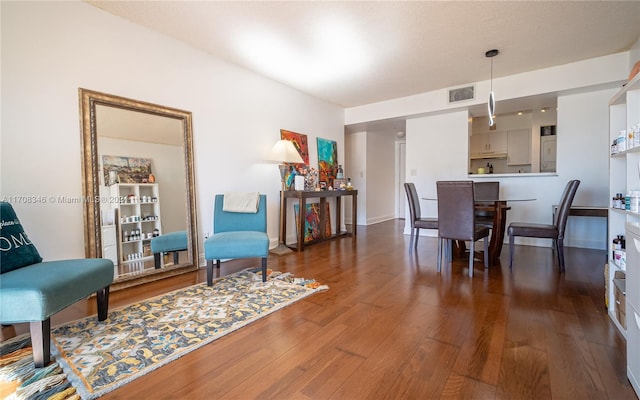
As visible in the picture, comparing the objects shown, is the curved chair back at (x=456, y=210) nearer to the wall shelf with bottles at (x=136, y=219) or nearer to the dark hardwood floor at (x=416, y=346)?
the dark hardwood floor at (x=416, y=346)

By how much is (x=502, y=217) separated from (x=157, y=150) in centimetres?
393

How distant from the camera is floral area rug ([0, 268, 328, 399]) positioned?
4.22 feet

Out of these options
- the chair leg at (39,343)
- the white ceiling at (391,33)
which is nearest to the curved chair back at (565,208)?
the white ceiling at (391,33)

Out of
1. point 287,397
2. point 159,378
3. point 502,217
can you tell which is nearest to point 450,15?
point 502,217

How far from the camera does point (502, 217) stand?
3369 millimetres

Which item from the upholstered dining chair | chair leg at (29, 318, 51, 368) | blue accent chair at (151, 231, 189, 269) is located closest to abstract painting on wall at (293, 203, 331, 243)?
the upholstered dining chair

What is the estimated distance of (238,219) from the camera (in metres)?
3.14

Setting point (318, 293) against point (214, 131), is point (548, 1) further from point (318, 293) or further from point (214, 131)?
point (214, 131)

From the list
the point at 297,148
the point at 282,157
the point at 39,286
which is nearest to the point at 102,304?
the point at 39,286

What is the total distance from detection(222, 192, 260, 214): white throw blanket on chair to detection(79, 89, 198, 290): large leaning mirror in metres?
0.41

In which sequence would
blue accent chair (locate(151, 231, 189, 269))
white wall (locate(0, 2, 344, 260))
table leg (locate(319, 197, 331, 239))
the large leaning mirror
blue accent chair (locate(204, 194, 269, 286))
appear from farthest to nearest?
table leg (locate(319, 197, 331, 239)) → blue accent chair (locate(151, 231, 189, 269)) → blue accent chair (locate(204, 194, 269, 286)) → the large leaning mirror → white wall (locate(0, 2, 344, 260))

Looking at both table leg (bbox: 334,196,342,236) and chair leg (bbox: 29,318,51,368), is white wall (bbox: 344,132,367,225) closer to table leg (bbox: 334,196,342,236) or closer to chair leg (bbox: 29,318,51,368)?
table leg (bbox: 334,196,342,236)

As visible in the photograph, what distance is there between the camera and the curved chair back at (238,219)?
122 inches

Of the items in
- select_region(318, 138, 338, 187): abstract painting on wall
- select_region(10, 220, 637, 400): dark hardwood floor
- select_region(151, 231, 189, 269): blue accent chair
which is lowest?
select_region(10, 220, 637, 400): dark hardwood floor
